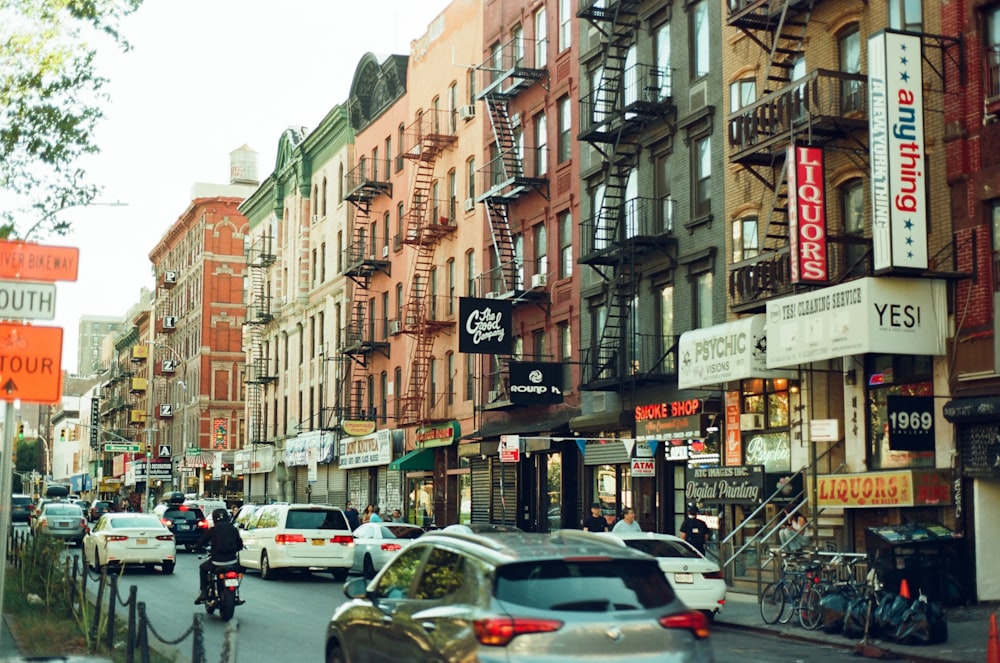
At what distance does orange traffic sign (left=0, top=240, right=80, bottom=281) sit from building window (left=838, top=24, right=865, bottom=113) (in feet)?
59.0

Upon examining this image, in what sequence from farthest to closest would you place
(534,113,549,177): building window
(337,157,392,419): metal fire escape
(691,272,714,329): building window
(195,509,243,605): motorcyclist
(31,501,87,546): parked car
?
1. (337,157,392,419): metal fire escape
2. (31,501,87,546): parked car
3. (534,113,549,177): building window
4. (691,272,714,329): building window
5. (195,509,243,605): motorcyclist

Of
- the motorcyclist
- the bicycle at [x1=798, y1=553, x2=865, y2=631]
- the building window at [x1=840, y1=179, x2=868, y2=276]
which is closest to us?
the bicycle at [x1=798, y1=553, x2=865, y2=631]

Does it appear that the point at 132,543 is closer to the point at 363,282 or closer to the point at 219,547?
the point at 219,547

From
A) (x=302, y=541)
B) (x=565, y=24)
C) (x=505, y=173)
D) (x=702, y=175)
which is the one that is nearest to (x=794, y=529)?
(x=702, y=175)

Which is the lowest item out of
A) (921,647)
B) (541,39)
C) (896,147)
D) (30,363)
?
(921,647)

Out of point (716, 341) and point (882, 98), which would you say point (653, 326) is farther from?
point (882, 98)

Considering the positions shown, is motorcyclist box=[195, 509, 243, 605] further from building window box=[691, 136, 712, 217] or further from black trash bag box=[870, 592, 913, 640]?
building window box=[691, 136, 712, 217]

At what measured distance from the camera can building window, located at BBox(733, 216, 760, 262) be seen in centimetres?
2805

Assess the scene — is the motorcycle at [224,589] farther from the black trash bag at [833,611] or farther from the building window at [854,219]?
the building window at [854,219]

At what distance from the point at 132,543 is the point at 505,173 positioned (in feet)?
54.4

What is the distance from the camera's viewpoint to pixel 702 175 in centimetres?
3064

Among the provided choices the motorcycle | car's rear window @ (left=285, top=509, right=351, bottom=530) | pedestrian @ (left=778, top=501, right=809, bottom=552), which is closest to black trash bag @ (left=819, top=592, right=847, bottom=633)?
pedestrian @ (left=778, top=501, right=809, bottom=552)

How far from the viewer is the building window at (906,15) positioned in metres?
23.7

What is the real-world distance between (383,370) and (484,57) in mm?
14765
